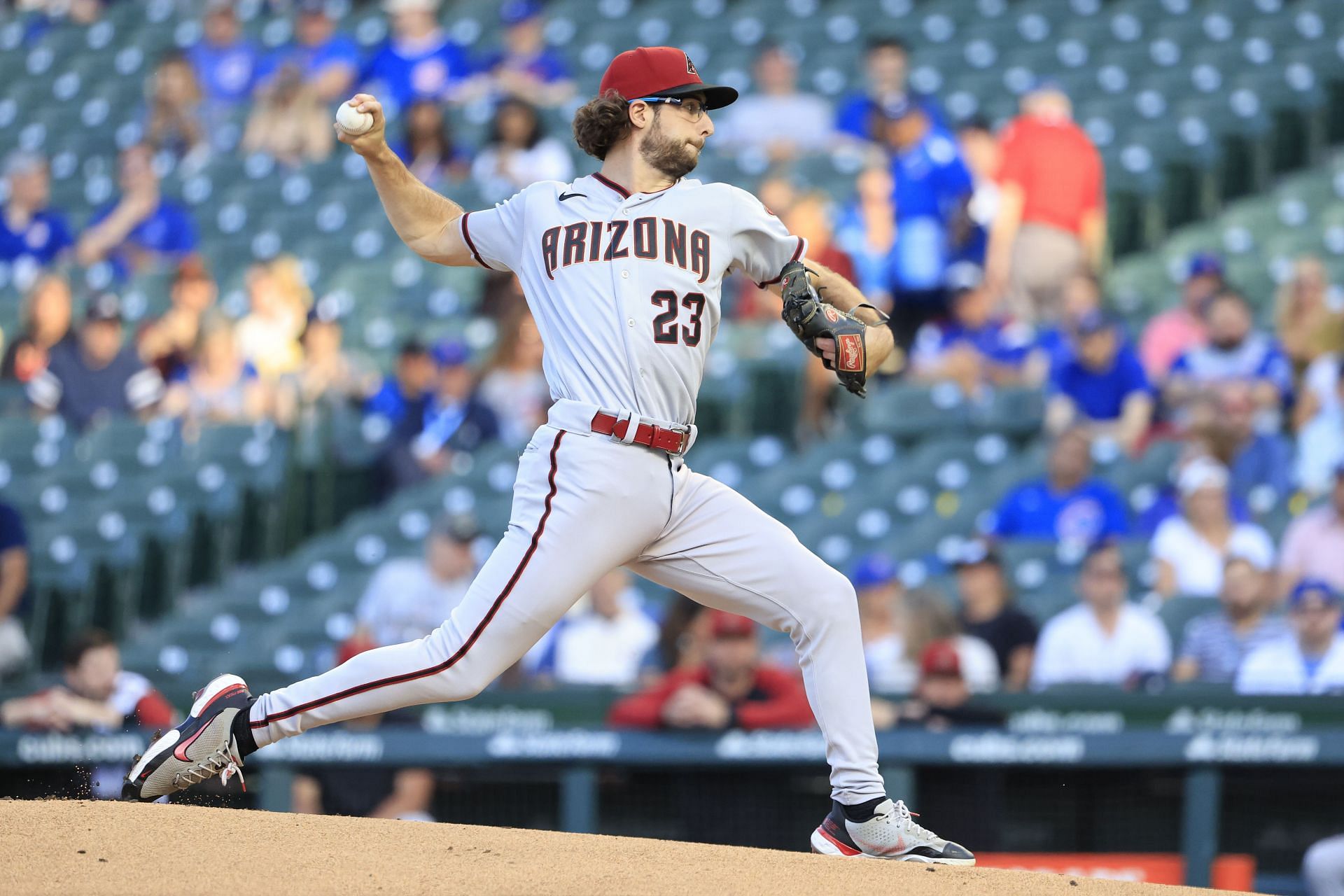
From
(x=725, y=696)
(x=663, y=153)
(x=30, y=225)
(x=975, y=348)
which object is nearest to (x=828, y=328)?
(x=663, y=153)

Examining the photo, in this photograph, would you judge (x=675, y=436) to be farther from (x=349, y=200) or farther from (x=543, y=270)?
(x=349, y=200)

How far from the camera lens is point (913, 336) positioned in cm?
829

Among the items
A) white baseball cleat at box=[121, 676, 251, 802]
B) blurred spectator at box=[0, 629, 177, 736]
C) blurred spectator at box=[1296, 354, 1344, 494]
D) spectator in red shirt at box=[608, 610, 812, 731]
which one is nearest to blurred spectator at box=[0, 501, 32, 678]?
blurred spectator at box=[0, 629, 177, 736]

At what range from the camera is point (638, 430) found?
3486 millimetres

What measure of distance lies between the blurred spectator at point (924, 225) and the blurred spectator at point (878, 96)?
1.85ft

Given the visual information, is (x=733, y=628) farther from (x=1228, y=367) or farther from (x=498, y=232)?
(x=1228, y=367)

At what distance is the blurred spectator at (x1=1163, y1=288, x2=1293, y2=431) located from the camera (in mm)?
7293

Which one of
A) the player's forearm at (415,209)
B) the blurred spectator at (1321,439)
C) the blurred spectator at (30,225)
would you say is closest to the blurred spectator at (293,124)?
the blurred spectator at (30,225)

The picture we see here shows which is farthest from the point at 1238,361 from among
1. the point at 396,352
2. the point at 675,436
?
the point at 675,436

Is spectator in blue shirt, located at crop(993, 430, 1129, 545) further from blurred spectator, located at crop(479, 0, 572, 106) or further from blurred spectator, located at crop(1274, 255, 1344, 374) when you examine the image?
blurred spectator, located at crop(479, 0, 572, 106)

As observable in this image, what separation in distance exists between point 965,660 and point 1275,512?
1618 mm

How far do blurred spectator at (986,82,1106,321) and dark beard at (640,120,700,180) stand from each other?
15.8 ft

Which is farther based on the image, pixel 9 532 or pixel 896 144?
pixel 896 144

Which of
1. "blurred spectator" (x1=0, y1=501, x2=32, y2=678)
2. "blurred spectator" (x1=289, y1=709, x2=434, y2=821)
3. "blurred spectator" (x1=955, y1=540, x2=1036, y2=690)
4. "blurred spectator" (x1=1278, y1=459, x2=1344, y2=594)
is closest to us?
"blurred spectator" (x1=289, y1=709, x2=434, y2=821)
